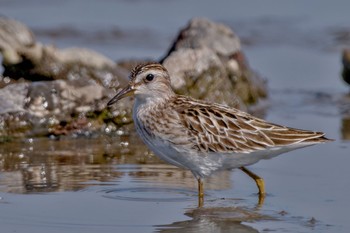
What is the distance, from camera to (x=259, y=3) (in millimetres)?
22172

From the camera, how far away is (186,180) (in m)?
10.2

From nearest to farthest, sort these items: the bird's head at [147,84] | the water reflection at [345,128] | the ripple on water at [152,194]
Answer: the ripple on water at [152,194] → the bird's head at [147,84] → the water reflection at [345,128]

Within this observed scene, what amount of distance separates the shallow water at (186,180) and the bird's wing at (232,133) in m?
0.54

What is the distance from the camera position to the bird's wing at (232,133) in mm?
9125

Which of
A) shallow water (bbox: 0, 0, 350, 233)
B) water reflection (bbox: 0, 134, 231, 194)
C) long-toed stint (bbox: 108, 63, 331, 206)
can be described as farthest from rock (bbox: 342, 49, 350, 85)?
long-toed stint (bbox: 108, 63, 331, 206)

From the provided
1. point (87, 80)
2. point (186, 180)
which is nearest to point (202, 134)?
point (186, 180)

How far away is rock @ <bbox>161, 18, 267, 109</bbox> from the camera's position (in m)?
13.2

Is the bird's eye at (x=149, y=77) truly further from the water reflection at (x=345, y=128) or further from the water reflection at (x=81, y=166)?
the water reflection at (x=345, y=128)

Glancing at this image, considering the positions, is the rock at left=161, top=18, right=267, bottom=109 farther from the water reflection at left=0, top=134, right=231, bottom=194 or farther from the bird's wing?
the bird's wing

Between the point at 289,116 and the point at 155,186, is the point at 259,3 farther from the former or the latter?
the point at 155,186

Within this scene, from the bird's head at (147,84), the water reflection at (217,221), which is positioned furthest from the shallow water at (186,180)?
the bird's head at (147,84)

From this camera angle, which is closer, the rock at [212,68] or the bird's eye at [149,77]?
the bird's eye at [149,77]

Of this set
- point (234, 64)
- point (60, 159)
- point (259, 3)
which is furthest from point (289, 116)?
point (259, 3)

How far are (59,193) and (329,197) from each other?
256 centimetres
